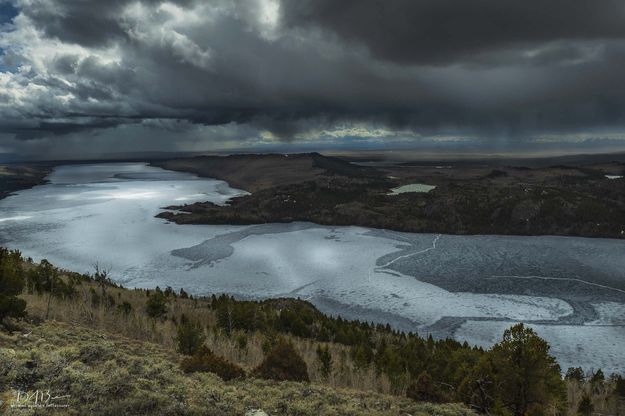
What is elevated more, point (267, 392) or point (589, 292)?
A: point (267, 392)

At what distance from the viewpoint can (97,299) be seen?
31.0m

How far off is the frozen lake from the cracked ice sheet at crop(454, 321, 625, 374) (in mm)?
115

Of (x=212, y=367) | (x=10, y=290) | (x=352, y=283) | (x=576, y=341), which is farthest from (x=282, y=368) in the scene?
(x=352, y=283)

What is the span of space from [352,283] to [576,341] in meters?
30.8

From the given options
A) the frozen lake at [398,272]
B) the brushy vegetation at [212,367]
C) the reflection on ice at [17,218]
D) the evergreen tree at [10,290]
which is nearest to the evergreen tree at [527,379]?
the brushy vegetation at [212,367]

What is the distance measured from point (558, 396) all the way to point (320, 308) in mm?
42901

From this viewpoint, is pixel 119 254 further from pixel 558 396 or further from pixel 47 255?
pixel 558 396

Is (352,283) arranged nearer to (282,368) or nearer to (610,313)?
(610,313)

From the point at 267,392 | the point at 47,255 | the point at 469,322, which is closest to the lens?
the point at 267,392

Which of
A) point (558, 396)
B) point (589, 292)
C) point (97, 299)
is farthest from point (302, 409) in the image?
point (589, 292)

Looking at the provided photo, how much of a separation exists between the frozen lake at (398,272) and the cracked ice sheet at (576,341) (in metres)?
0.12

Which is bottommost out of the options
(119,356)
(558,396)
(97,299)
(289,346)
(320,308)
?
(320,308)

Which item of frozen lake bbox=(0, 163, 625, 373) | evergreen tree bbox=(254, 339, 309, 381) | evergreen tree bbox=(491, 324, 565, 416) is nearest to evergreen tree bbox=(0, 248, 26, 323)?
evergreen tree bbox=(254, 339, 309, 381)

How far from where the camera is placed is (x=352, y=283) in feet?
207
